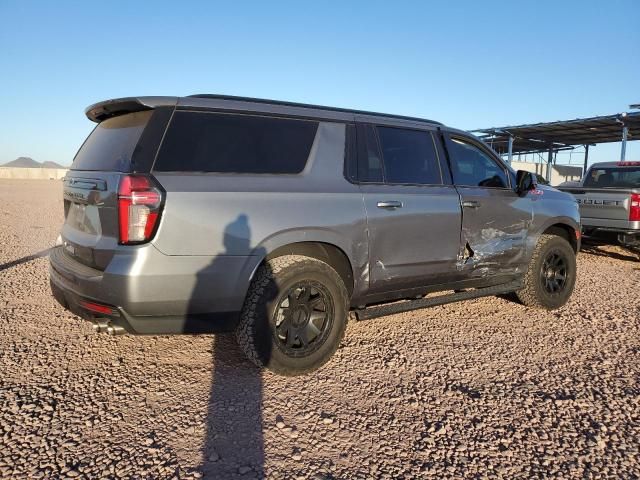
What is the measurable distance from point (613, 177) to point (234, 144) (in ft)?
28.1

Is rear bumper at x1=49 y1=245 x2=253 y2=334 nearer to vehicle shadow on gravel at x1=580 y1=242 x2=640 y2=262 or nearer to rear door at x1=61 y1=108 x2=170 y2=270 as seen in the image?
rear door at x1=61 y1=108 x2=170 y2=270

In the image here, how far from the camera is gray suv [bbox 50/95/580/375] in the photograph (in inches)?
114

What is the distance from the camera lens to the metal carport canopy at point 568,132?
1865 centimetres

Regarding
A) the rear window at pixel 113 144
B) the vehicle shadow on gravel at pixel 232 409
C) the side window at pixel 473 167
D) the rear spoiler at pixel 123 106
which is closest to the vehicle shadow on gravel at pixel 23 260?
the rear window at pixel 113 144

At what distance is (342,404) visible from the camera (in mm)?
3049

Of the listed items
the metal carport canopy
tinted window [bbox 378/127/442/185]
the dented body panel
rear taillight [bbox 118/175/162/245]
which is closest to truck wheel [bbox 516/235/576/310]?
the dented body panel

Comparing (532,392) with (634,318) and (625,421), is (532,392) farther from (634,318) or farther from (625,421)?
(634,318)

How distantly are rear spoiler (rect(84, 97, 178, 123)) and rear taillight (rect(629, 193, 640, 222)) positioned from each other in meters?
7.24

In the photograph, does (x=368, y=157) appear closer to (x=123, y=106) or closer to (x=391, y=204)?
(x=391, y=204)

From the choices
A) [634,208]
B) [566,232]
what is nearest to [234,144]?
[566,232]

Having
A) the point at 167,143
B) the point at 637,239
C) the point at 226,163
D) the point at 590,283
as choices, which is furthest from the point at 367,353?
the point at 637,239

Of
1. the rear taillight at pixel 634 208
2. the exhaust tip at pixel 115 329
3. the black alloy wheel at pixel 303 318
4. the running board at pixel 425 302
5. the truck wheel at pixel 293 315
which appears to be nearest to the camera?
the exhaust tip at pixel 115 329

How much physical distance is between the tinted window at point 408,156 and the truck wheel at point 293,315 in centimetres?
109

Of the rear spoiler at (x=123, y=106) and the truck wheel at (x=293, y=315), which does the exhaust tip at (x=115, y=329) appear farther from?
the rear spoiler at (x=123, y=106)
